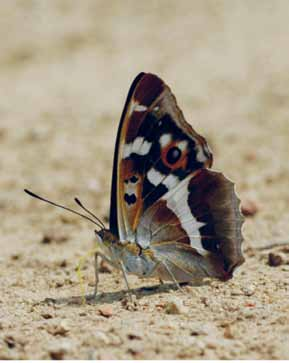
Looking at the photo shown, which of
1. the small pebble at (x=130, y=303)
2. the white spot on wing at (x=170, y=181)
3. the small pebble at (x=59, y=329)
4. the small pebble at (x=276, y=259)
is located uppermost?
the white spot on wing at (x=170, y=181)

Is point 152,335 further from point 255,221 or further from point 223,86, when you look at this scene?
point 223,86

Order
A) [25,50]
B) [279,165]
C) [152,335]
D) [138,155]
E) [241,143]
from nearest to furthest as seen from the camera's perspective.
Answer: [152,335]
[138,155]
[279,165]
[241,143]
[25,50]

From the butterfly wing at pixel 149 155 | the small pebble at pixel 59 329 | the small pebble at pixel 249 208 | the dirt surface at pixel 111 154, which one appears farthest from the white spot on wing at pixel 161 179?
the small pebble at pixel 249 208

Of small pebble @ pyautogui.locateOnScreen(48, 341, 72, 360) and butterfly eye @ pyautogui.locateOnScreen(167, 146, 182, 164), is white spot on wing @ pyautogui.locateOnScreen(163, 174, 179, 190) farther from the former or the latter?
small pebble @ pyautogui.locateOnScreen(48, 341, 72, 360)

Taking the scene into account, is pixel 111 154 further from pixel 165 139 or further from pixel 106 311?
pixel 106 311

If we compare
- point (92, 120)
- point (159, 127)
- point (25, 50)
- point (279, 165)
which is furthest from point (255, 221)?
point (25, 50)

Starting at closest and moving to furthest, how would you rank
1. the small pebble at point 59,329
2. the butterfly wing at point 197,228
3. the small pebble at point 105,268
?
the small pebble at point 59,329
the butterfly wing at point 197,228
the small pebble at point 105,268

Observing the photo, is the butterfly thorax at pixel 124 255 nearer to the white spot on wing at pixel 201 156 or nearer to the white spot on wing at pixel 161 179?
the white spot on wing at pixel 161 179

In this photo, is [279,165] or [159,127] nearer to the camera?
[159,127]
